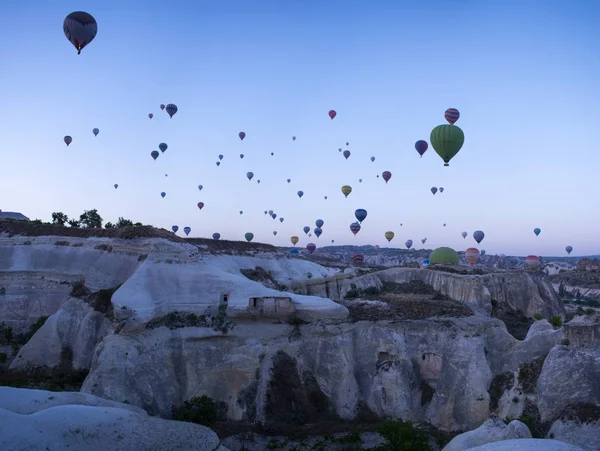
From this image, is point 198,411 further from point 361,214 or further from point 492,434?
point 361,214

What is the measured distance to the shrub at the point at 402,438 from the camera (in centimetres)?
2530

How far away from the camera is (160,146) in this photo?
59344 mm

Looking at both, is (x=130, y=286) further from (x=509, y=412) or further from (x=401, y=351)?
(x=509, y=412)

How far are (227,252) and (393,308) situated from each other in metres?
17.0

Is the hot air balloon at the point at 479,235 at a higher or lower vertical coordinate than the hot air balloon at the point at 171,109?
lower

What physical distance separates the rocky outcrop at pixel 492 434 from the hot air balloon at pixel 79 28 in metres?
34.4

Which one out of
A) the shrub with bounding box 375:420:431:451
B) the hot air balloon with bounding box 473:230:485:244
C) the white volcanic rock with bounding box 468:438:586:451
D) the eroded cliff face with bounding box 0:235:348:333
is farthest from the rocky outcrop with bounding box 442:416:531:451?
the hot air balloon with bounding box 473:230:485:244

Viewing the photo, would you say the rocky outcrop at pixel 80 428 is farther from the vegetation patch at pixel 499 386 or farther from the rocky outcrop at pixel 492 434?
the vegetation patch at pixel 499 386

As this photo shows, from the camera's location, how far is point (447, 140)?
44.4 meters

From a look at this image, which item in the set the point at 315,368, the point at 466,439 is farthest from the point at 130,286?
the point at 466,439

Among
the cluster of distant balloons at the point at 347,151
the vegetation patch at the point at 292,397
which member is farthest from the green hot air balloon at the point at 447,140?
the vegetation patch at the point at 292,397

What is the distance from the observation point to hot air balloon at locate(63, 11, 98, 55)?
3706 centimetres

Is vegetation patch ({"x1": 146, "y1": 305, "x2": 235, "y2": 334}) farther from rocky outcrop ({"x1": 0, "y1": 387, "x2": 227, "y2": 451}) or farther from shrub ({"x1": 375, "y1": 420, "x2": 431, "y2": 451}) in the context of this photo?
shrub ({"x1": 375, "y1": 420, "x2": 431, "y2": 451})

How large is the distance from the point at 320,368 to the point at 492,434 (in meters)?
14.1
